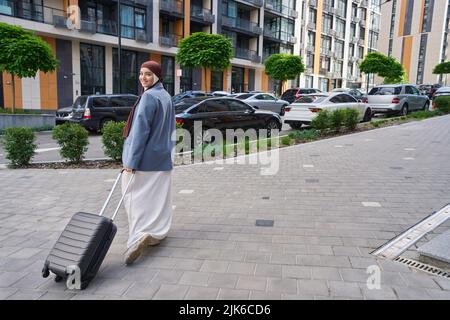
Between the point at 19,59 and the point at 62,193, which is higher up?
the point at 19,59

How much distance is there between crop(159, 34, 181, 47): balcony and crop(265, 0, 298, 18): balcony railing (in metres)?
14.7

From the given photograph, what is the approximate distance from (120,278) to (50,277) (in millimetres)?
645

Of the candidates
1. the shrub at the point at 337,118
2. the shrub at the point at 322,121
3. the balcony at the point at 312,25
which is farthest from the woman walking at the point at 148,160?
the balcony at the point at 312,25

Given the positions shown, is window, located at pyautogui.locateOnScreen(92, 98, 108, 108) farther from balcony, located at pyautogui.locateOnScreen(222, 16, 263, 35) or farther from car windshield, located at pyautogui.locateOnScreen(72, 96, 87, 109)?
balcony, located at pyautogui.locateOnScreen(222, 16, 263, 35)

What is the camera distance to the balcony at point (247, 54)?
3975 cm

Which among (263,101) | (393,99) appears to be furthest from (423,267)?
(263,101)

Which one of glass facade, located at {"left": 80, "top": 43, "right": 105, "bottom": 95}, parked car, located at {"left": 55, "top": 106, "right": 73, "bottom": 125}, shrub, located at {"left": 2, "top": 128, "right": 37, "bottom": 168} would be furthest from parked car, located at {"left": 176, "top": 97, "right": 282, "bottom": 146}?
glass facade, located at {"left": 80, "top": 43, "right": 105, "bottom": 95}

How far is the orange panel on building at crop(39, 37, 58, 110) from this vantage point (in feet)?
86.6

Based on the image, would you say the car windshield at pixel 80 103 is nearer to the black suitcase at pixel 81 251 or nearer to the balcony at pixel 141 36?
the black suitcase at pixel 81 251

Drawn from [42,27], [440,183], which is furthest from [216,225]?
[42,27]

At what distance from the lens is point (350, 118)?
1308 centimetres

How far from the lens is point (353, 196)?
5.81m
